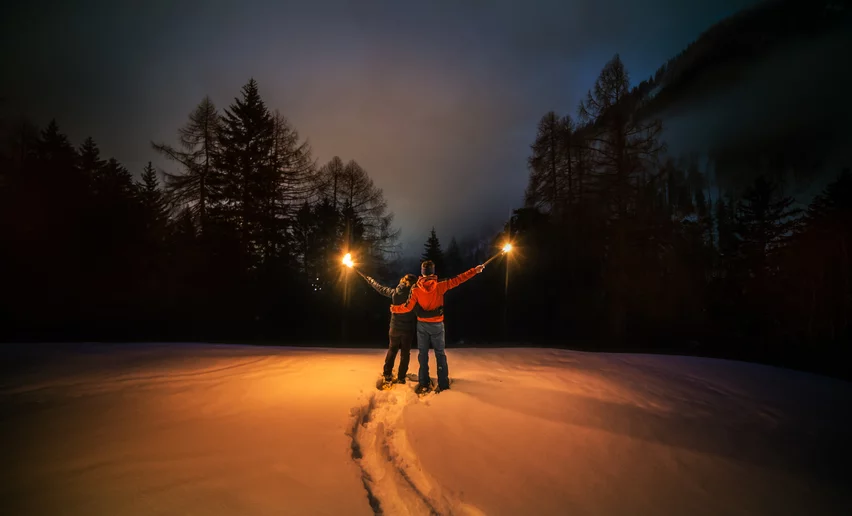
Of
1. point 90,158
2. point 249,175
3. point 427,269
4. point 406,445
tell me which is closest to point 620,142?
point 427,269

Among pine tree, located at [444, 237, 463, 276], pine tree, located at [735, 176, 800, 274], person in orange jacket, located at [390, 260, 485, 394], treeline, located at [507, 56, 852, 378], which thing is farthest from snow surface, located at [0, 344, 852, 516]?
pine tree, located at [444, 237, 463, 276]

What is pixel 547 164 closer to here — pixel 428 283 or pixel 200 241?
pixel 428 283

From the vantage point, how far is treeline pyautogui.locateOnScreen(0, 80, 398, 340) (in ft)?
57.2

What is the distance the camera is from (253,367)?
786 cm

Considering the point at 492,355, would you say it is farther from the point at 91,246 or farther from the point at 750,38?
the point at 750,38

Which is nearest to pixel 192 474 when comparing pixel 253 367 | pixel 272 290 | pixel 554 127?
pixel 253 367

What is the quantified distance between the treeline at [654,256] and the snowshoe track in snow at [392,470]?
1628 centimetres

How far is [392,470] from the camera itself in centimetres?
372

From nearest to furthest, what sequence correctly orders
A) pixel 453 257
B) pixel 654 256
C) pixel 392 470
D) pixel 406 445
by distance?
1. pixel 392 470
2. pixel 406 445
3. pixel 654 256
4. pixel 453 257

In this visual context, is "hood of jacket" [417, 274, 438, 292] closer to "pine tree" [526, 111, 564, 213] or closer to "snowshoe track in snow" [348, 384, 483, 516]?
"snowshoe track in snow" [348, 384, 483, 516]

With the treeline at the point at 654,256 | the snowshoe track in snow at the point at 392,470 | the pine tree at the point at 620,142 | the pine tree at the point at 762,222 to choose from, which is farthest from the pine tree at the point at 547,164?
the snowshoe track in snow at the point at 392,470

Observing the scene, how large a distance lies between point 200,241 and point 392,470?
2166 centimetres

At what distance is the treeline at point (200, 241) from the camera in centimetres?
1742

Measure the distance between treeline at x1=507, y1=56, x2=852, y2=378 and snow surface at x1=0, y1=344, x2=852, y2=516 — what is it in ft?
38.5
